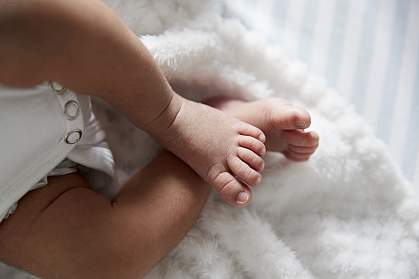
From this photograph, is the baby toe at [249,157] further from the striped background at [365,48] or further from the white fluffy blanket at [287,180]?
the striped background at [365,48]

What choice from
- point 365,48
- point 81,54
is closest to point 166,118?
point 81,54

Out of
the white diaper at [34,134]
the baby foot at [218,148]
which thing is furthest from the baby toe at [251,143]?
the white diaper at [34,134]

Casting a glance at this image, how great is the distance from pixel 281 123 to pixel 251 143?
0.17 ft

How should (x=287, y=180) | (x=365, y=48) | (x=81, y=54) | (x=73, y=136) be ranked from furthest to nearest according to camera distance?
(x=365, y=48) < (x=287, y=180) < (x=73, y=136) < (x=81, y=54)

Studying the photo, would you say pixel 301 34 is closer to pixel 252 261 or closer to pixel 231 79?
pixel 231 79

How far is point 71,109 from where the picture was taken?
0.81 m

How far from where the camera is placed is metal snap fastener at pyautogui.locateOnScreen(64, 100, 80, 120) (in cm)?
81

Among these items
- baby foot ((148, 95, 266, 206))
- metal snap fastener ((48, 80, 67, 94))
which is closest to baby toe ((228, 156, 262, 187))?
baby foot ((148, 95, 266, 206))

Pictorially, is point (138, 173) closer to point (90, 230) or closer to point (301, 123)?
point (90, 230)

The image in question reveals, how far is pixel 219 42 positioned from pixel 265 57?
78 mm

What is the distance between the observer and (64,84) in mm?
750

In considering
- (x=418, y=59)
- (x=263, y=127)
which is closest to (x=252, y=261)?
(x=263, y=127)

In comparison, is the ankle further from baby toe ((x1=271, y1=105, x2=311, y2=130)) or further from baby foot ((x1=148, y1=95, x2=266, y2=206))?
baby toe ((x1=271, y1=105, x2=311, y2=130))

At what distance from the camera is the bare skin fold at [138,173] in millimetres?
769
